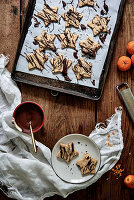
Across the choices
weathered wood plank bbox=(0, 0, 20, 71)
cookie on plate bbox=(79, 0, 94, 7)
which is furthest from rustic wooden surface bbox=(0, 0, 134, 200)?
weathered wood plank bbox=(0, 0, 20, 71)

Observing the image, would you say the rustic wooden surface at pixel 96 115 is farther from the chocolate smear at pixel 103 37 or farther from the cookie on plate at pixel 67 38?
the cookie on plate at pixel 67 38

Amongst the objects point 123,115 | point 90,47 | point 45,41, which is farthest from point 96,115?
point 45,41

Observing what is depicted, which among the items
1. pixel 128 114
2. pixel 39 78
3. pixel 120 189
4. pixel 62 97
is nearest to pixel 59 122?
pixel 62 97

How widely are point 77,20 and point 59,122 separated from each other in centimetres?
66

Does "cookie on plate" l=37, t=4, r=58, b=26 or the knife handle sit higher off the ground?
"cookie on plate" l=37, t=4, r=58, b=26

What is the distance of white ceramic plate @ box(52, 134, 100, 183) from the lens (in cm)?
177

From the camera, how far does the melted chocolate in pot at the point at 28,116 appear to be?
1.75 m

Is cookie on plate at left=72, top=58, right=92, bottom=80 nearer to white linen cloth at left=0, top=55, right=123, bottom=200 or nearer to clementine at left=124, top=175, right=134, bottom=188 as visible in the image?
white linen cloth at left=0, top=55, right=123, bottom=200

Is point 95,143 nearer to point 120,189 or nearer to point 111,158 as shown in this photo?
point 111,158

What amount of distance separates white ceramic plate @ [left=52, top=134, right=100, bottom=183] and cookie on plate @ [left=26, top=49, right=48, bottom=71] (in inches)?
18.9

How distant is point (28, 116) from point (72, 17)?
2.25 feet

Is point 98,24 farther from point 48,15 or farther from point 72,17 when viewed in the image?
point 48,15

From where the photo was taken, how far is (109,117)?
186 cm

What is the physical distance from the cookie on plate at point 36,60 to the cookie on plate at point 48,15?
21 centimetres
